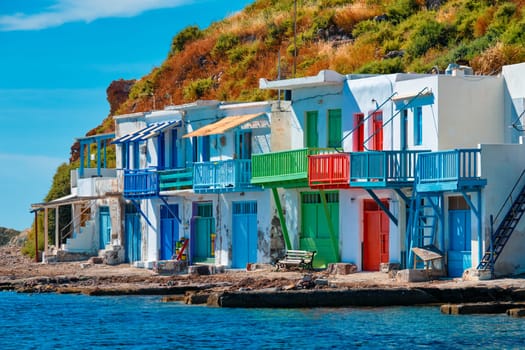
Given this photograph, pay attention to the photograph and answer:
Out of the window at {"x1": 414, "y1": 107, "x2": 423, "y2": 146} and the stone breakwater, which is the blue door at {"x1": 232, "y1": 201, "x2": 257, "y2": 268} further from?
the stone breakwater

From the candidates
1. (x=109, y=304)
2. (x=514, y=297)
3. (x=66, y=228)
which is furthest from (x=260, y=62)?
(x=514, y=297)

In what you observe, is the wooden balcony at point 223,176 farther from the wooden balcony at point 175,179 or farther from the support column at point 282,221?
the support column at point 282,221

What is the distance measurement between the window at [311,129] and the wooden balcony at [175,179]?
20.5ft

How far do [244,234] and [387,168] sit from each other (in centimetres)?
1044

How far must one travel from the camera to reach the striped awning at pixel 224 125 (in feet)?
155

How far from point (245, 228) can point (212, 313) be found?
46.3 feet

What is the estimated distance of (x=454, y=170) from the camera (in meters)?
36.8

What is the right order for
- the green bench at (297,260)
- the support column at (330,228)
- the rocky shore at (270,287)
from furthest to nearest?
the green bench at (297,260) → the support column at (330,228) → the rocky shore at (270,287)

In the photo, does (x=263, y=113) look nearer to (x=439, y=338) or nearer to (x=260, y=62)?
(x=439, y=338)

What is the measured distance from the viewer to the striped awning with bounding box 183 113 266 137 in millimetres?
47281

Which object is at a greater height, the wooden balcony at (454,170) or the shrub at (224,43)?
the shrub at (224,43)

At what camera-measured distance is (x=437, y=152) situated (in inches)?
1471

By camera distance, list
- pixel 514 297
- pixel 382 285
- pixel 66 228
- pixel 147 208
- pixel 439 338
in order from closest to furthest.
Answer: pixel 439 338
pixel 514 297
pixel 382 285
pixel 147 208
pixel 66 228

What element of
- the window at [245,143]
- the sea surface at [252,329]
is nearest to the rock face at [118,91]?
the window at [245,143]
